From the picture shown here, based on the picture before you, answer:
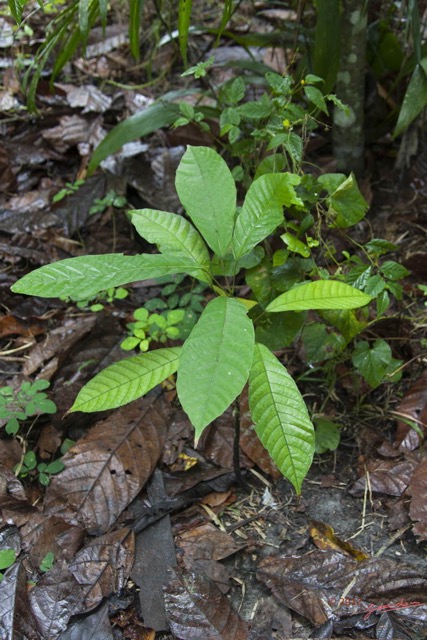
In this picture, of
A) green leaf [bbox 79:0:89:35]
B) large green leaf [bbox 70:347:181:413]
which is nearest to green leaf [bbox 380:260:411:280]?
large green leaf [bbox 70:347:181:413]

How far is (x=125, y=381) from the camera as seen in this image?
143 centimetres

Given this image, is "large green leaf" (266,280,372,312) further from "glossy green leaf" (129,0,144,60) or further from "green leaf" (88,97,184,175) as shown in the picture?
"green leaf" (88,97,184,175)

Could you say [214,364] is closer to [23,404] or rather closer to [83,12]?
[23,404]

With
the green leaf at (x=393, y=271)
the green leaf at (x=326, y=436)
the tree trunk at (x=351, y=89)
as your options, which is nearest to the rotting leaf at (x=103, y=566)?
the green leaf at (x=326, y=436)

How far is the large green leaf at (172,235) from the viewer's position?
59.3 inches

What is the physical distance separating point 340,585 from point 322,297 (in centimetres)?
68

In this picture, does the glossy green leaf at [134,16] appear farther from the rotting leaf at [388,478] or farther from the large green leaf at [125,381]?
the rotting leaf at [388,478]

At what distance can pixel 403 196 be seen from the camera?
2512 millimetres

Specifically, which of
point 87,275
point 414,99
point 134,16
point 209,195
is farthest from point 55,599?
point 414,99

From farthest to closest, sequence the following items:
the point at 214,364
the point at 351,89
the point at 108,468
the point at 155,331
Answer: the point at 351,89 < the point at 155,331 < the point at 108,468 < the point at 214,364

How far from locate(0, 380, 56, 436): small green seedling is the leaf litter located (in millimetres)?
63

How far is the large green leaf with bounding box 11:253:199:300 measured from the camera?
4.23 ft

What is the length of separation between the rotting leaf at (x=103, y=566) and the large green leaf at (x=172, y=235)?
2.36 feet

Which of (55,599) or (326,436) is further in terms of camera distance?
(326,436)
